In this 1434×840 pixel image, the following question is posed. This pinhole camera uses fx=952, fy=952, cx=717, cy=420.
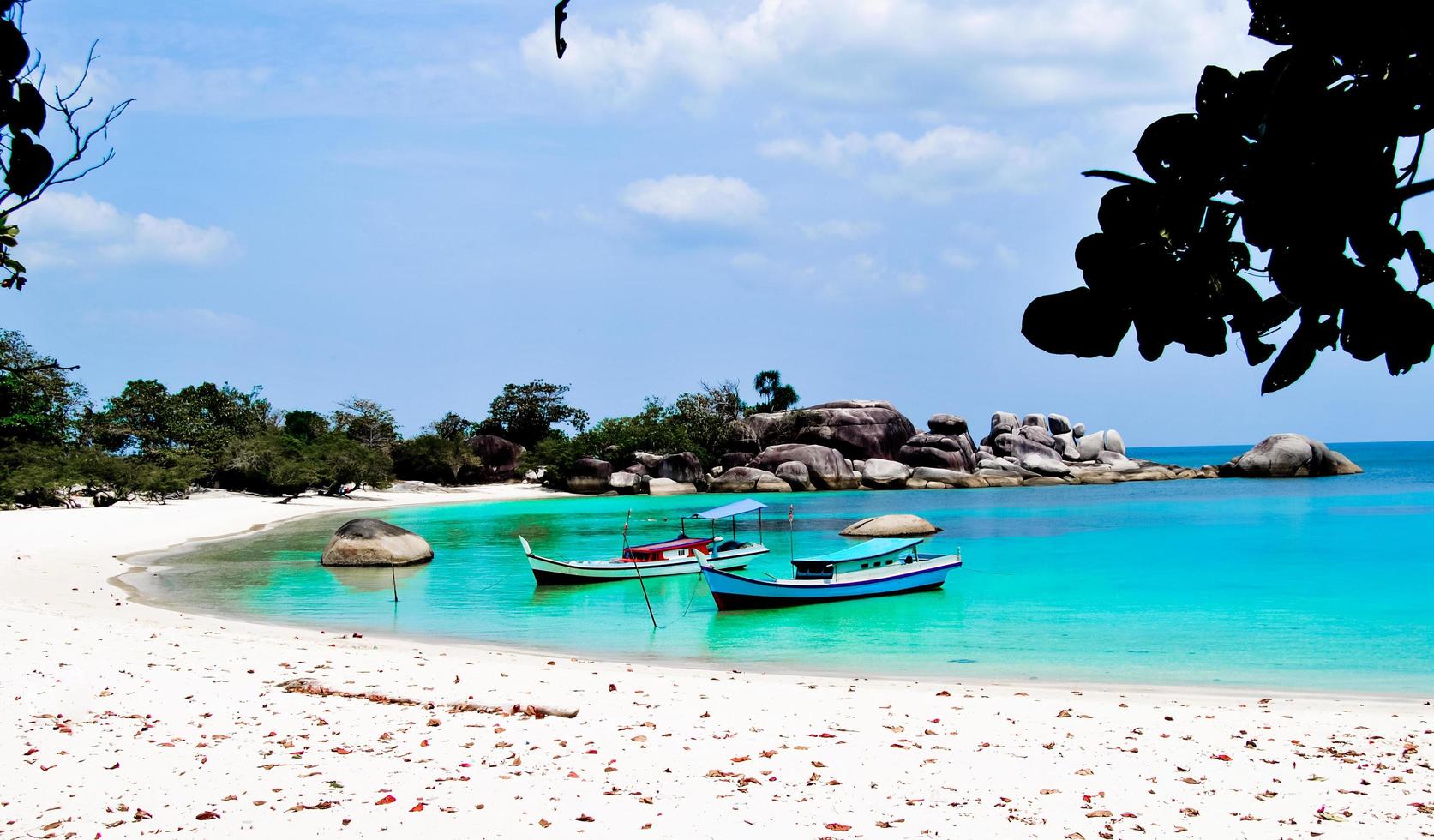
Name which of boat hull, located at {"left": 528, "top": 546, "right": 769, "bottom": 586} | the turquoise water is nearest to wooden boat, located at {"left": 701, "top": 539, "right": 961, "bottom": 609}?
the turquoise water

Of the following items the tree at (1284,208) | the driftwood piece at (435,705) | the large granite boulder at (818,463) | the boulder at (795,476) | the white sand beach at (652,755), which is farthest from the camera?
the large granite boulder at (818,463)

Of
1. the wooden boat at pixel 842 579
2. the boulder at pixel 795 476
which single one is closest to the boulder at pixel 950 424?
the boulder at pixel 795 476

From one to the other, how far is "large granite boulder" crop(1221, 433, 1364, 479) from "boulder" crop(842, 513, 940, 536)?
50399 millimetres

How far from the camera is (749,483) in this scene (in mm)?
58281

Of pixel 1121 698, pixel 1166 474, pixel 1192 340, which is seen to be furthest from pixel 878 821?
pixel 1166 474

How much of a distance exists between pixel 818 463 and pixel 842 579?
40.1m

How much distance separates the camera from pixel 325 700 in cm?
886

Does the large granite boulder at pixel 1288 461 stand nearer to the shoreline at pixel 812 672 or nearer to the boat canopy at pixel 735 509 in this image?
the boat canopy at pixel 735 509

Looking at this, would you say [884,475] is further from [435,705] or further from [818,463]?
[435,705]

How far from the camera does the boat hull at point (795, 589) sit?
60.6ft

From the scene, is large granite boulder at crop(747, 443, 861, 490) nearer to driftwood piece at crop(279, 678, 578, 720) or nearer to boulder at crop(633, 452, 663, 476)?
boulder at crop(633, 452, 663, 476)

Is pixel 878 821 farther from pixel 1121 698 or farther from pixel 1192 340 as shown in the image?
pixel 1121 698

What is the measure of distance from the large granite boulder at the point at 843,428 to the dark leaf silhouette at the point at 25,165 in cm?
6167

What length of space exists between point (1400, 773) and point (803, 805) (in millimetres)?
4710
